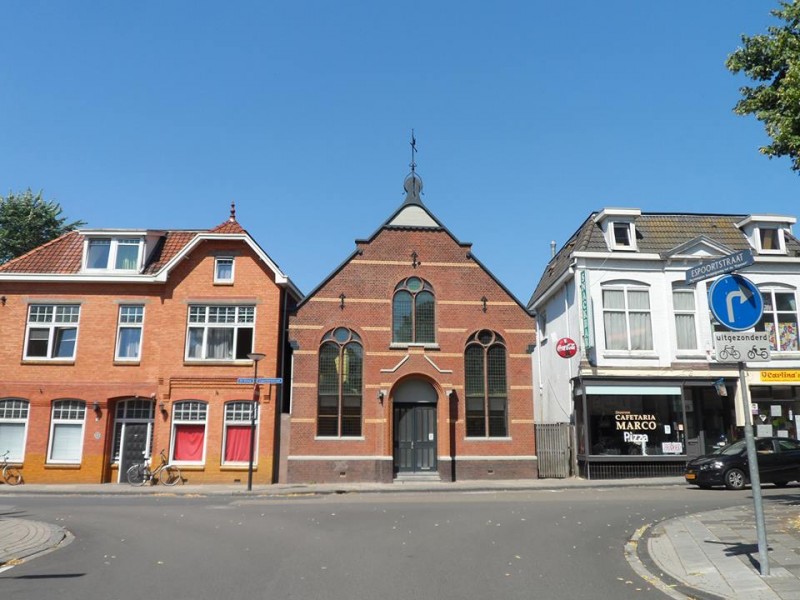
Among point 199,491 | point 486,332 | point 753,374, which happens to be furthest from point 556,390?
point 199,491

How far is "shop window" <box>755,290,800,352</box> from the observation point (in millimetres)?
25141

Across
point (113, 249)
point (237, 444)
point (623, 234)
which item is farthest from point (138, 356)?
point (623, 234)

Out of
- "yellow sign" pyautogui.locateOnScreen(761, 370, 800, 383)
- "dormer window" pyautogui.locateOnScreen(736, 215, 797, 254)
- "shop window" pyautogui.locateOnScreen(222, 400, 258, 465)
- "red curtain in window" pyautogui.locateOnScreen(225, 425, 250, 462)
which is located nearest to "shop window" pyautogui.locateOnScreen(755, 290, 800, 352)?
"yellow sign" pyautogui.locateOnScreen(761, 370, 800, 383)

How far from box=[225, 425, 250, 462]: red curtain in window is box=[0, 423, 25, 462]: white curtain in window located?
7.78 meters

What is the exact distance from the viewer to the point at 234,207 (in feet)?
86.9

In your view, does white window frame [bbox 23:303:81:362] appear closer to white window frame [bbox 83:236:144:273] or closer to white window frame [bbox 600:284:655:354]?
white window frame [bbox 83:236:144:273]

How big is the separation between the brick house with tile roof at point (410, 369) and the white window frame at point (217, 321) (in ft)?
6.62

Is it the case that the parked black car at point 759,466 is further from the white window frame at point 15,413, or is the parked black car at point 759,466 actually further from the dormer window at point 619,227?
the white window frame at point 15,413

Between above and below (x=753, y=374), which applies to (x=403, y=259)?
above

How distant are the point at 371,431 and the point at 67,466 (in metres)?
11.5

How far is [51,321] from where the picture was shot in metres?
24.6

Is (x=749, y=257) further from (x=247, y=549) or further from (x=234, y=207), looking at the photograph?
(x=234, y=207)

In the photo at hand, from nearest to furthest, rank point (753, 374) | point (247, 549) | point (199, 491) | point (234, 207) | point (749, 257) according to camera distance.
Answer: point (749, 257)
point (247, 549)
point (199, 491)
point (753, 374)
point (234, 207)

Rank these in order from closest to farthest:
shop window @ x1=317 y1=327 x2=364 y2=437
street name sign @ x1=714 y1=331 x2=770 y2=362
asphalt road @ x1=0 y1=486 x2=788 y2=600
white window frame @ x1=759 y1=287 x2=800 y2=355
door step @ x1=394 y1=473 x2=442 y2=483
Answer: asphalt road @ x1=0 y1=486 x2=788 y2=600, street name sign @ x1=714 y1=331 x2=770 y2=362, door step @ x1=394 y1=473 x2=442 y2=483, shop window @ x1=317 y1=327 x2=364 y2=437, white window frame @ x1=759 y1=287 x2=800 y2=355
